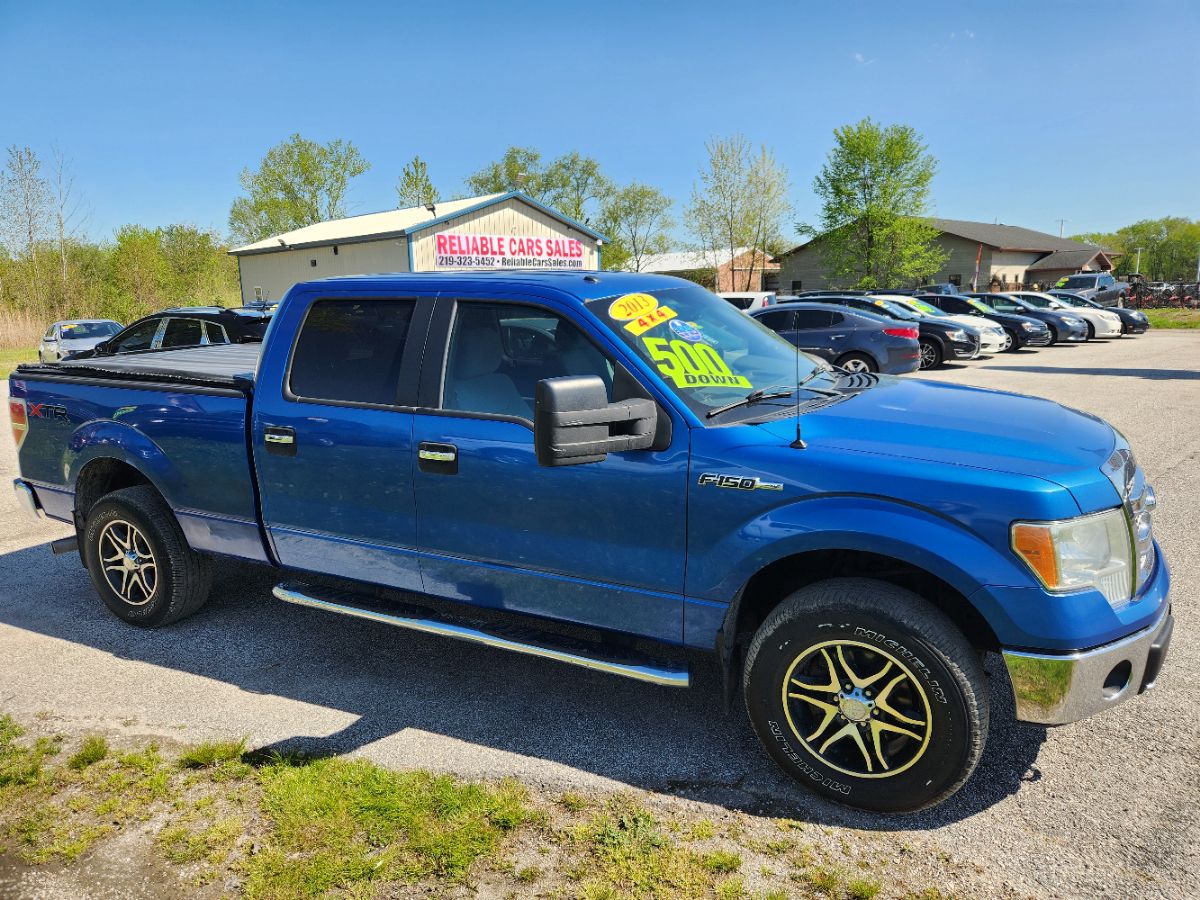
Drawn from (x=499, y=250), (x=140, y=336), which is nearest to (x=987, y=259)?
(x=499, y=250)

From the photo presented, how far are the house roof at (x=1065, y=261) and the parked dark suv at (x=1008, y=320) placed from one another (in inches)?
1755

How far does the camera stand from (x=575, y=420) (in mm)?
2775

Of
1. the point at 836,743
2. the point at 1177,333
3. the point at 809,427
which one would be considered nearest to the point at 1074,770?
the point at 836,743

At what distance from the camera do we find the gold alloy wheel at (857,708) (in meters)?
2.84

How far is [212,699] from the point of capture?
3.95 metres

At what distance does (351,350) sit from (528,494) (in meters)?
1.24

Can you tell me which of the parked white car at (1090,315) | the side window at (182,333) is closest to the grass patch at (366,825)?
the side window at (182,333)

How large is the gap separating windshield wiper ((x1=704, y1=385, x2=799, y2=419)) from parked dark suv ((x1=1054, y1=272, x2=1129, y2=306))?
43.0m

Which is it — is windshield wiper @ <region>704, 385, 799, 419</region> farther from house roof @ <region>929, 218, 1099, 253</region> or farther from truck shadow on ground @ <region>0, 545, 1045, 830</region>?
house roof @ <region>929, 218, 1099, 253</region>

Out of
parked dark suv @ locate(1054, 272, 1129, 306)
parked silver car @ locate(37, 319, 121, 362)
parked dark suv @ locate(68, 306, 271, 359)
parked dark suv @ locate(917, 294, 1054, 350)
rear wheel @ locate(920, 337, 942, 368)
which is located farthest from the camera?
parked dark suv @ locate(1054, 272, 1129, 306)

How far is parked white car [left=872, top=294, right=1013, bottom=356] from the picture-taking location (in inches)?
810

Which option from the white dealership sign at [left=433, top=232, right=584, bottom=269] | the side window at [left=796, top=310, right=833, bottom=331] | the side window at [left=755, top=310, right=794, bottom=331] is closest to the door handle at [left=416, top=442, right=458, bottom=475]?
the side window at [left=755, top=310, right=794, bottom=331]

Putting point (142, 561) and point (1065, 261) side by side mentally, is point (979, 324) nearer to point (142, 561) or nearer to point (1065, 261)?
point (142, 561)

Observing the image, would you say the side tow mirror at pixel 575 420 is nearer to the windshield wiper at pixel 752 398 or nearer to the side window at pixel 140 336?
the windshield wiper at pixel 752 398
